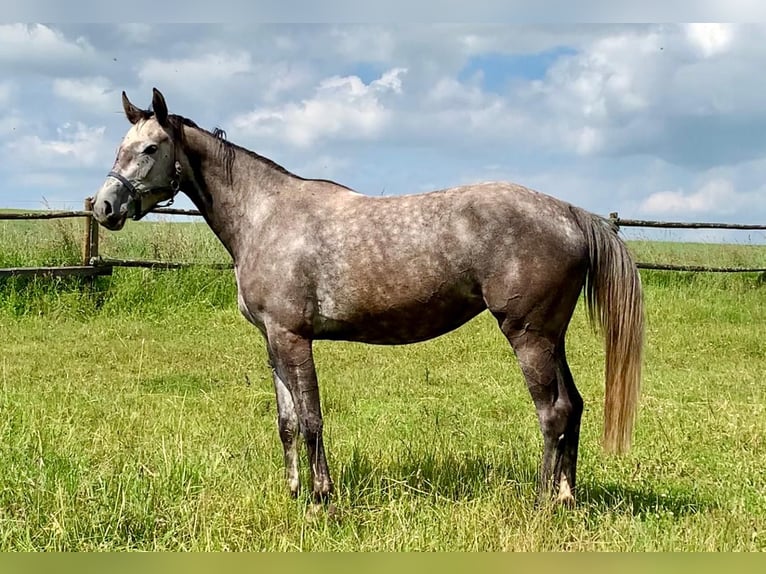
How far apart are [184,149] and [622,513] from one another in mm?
3162

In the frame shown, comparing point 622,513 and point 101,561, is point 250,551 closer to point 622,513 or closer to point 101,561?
point 101,561

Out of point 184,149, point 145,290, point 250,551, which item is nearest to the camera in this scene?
point 250,551

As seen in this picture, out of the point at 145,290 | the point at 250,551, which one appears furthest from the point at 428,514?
the point at 145,290

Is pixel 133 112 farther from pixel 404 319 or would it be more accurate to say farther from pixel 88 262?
pixel 88 262

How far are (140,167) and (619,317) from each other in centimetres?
272

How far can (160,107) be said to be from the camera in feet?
13.1

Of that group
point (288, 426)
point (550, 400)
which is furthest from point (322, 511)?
point (550, 400)

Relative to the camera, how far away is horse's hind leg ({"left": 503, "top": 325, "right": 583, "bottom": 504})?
364 cm

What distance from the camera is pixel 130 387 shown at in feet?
22.4

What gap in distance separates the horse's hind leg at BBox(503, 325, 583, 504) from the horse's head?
82.7 inches

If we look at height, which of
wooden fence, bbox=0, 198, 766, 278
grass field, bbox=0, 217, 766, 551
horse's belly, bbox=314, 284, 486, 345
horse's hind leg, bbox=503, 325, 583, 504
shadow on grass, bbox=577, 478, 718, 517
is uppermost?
wooden fence, bbox=0, 198, 766, 278

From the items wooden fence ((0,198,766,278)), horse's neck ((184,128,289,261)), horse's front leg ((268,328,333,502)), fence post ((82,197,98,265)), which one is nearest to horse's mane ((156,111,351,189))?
horse's neck ((184,128,289,261))

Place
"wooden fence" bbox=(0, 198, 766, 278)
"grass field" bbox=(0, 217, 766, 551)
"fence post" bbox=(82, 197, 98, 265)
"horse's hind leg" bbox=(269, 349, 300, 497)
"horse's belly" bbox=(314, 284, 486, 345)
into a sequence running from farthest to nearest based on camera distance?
"fence post" bbox=(82, 197, 98, 265)
"wooden fence" bbox=(0, 198, 766, 278)
"horse's hind leg" bbox=(269, 349, 300, 497)
"horse's belly" bbox=(314, 284, 486, 345)
"grass field" bbox=(0, 217, 766, 551)

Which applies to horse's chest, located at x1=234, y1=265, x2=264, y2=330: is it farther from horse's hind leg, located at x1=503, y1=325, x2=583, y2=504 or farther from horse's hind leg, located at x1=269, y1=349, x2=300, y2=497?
horse's hind leg, located at x1=503, y1=325, x2=583, y2=504
